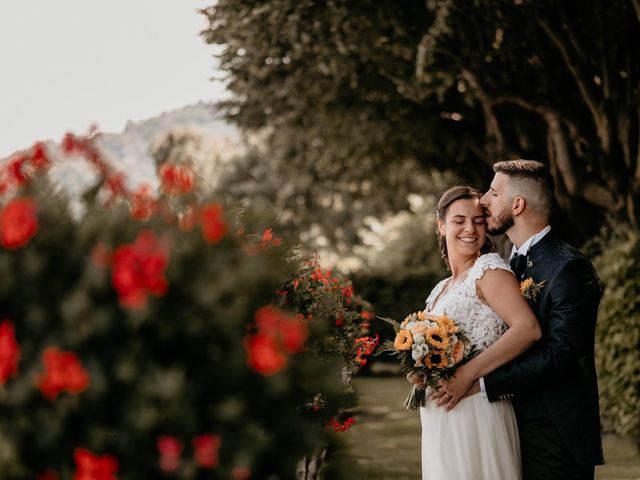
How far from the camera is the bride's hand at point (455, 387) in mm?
3809

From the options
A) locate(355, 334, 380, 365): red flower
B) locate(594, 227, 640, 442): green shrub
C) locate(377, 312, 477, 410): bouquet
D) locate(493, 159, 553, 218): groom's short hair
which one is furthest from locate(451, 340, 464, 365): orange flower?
locate(594, 227, 640, 442): green shrub

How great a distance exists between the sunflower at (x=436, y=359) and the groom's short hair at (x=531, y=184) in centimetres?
94

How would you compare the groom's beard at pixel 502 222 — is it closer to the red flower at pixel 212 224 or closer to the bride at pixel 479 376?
the bride at pixel 479 376

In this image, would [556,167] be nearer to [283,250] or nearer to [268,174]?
[283,250]

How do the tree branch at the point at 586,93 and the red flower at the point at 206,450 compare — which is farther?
the tree branch at the point at 586,93

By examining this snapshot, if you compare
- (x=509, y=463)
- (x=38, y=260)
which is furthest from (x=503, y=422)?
(x=38, y=260)

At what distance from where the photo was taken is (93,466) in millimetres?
1740

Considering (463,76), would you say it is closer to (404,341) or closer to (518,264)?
(518,264)

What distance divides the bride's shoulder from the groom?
8.4 inches

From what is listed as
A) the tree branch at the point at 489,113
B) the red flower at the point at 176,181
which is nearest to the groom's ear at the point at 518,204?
the red flower at the point at 176,181

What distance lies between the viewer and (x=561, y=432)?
3.71 metres

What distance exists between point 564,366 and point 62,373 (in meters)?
2.59

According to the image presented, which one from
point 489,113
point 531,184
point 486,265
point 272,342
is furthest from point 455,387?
point 489,113

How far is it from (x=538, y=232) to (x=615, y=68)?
10.9 m
